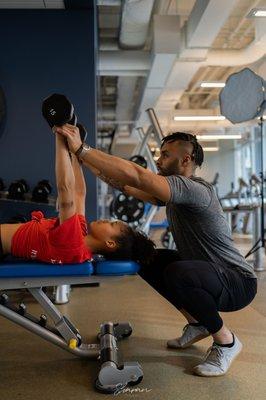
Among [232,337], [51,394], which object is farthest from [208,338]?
[51,394]

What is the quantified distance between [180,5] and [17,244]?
192 inches

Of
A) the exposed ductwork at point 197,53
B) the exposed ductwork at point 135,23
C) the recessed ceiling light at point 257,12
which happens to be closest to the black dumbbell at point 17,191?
the exposed ductwork at point 135,23

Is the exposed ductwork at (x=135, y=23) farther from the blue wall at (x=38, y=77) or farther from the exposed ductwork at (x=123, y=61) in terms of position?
the blue wall at (x=38, y=77)

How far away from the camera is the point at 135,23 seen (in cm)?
487

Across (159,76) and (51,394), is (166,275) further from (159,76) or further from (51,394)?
(159,76)

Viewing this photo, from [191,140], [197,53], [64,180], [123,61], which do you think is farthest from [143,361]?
[123,61]

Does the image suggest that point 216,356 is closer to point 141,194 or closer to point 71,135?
point 141,194

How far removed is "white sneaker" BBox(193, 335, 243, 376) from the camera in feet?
5.64

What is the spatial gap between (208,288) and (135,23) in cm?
403

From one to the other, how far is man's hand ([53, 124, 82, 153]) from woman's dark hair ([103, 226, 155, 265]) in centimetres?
43

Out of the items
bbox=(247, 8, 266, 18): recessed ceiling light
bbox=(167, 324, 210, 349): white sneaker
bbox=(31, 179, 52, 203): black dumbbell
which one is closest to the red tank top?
bbox=(167, 324, 210, 349): white sneaker

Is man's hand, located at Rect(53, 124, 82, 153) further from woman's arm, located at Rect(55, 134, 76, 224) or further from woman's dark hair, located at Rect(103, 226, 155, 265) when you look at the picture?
woman's dark hair, located at Rect(103, 226, 155, 265)

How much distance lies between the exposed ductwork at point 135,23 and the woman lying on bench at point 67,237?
10.1ft

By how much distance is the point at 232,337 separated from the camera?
1.77 meters
